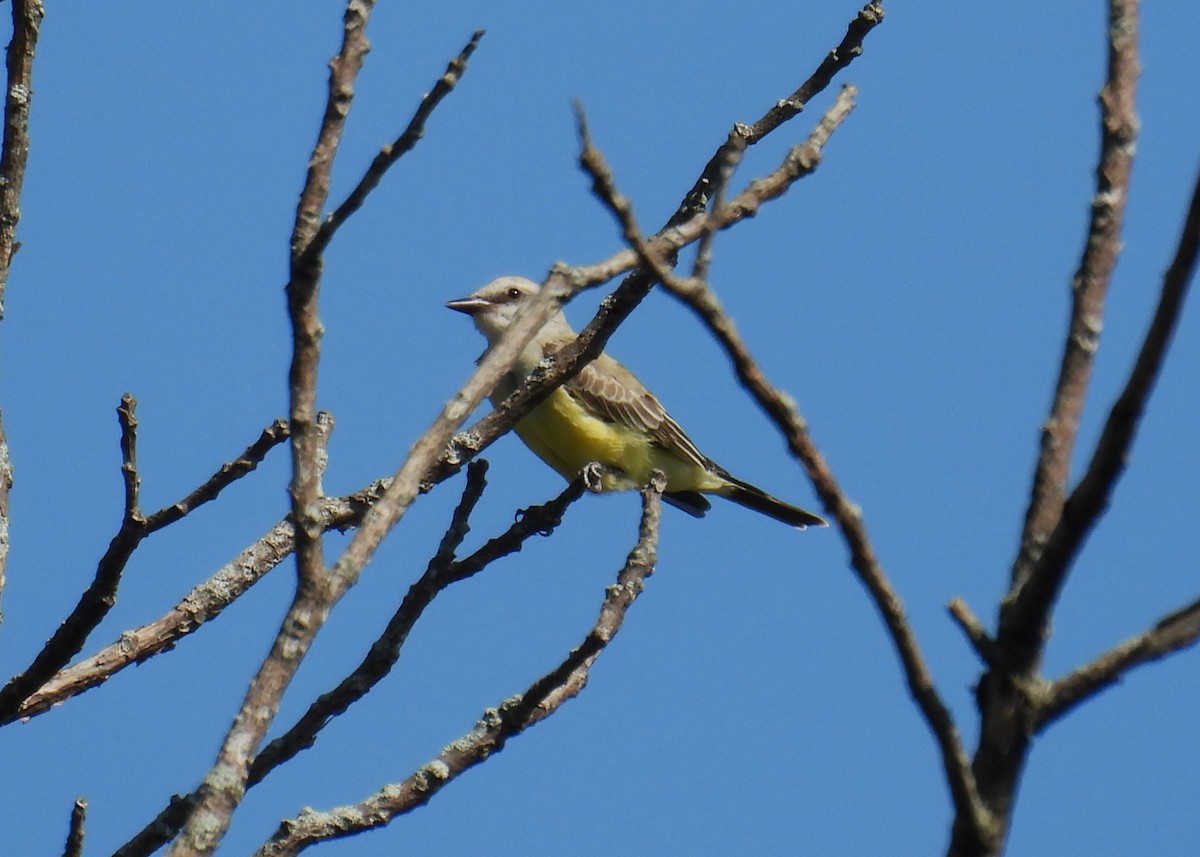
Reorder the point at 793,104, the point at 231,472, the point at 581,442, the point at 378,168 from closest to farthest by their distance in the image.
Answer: the point at 378,168 → the point at 231,472 → the point at 793,104 → the point at 581,442

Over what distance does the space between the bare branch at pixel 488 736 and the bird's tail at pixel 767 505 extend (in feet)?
21.4

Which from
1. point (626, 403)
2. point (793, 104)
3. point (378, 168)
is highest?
point (626, 403)

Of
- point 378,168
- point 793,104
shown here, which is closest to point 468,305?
point 793,104

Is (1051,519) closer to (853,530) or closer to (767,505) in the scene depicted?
(853,530)

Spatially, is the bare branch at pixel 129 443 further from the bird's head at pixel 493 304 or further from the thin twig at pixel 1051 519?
the bird's head at pixel 493 304

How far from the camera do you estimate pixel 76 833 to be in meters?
3.46

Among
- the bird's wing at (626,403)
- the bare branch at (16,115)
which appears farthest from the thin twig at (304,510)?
the bird's wing at (626,403)

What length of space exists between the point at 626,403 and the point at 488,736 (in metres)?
5.75

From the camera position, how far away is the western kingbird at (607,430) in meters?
9.16

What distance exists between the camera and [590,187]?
2.21 meters

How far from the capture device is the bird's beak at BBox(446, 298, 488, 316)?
10125mm

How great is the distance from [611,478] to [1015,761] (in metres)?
7.42

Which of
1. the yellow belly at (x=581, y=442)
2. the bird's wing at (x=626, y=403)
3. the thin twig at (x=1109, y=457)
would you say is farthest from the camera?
the bird's wing at (x=626, y=403)

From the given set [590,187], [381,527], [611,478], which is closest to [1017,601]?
[590,187]
